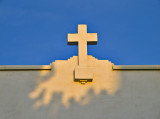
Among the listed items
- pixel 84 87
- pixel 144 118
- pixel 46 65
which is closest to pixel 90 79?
pixel 84 87

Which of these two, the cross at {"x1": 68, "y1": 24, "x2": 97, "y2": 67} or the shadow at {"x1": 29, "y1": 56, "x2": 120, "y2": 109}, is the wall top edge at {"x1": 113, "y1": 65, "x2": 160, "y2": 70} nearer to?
the shadow at {"x1": 29, "y1": 56, "x2": 120, "y2": 109}

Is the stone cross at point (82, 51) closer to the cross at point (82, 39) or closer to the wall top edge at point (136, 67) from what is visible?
the cross at point (82, 39)

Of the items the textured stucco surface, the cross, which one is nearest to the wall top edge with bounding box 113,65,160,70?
the textured stucco surface

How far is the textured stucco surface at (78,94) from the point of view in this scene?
27.5 ft

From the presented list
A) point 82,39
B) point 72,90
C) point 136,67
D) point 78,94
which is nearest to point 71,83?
point 72,90

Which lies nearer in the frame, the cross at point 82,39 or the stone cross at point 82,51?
the stone cross at point 82,51

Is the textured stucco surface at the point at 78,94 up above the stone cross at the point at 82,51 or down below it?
below

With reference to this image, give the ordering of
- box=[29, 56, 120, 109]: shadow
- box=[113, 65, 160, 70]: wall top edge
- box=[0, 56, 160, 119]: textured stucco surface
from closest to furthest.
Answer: box=[0, 56, 160, 119]: textured stucco surface → box=[29, 56, 120, 109]: shadow → box=[113, 65, 160, 70]: wall top edge

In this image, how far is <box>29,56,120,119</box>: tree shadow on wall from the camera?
27.6 ft

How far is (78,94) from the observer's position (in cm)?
858

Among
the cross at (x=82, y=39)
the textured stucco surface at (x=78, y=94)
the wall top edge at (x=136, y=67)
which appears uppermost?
the cross at (x=82, y=39)

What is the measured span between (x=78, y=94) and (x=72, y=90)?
23cm

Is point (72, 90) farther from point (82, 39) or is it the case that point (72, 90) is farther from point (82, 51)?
point (82, 39)

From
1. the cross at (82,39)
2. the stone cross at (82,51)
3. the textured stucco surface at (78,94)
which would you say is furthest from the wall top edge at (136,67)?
the cross at (82,39)
